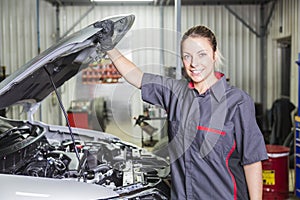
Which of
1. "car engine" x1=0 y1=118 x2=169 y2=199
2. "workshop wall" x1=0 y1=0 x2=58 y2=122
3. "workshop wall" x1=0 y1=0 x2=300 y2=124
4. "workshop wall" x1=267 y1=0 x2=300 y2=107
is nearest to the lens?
"car engine" x1=0 y1=118 x2=169 y2=199

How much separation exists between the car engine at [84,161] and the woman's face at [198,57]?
0.67m

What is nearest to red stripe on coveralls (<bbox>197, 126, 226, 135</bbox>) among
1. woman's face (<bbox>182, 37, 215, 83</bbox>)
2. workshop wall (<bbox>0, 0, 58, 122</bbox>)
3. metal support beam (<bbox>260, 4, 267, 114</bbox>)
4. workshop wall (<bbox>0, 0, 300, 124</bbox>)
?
woman's face (<bbox>182, 37, 215, 83</bbox>)

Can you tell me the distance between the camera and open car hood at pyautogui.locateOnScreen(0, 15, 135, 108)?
1.80 m

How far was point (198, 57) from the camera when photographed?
68.3 inches

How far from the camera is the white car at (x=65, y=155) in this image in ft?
5.87

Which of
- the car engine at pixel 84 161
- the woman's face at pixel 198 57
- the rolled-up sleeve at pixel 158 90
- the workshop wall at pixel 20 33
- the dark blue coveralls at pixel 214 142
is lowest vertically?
the car engine at pixel 84 161

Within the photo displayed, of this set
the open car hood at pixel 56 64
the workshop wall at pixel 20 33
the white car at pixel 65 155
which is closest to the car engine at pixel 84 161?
the white car at pixel 65 155

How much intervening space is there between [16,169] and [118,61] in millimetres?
835

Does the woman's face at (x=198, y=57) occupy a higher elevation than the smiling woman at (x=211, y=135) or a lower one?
higher

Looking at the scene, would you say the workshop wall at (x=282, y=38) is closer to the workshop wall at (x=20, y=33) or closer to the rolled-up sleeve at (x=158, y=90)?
the workshop wall at (x=20, y=33)

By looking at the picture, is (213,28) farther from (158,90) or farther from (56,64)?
(158,90)

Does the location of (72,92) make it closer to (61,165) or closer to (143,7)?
(143,7)

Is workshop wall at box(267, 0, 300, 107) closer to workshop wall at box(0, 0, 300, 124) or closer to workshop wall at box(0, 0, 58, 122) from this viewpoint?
workshop wall at box(0, 0, 300, 124)


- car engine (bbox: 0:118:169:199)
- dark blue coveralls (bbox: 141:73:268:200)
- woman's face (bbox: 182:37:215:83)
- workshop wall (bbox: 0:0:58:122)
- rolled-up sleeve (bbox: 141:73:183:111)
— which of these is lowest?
car engine (bbox: 0:118:169:199)
